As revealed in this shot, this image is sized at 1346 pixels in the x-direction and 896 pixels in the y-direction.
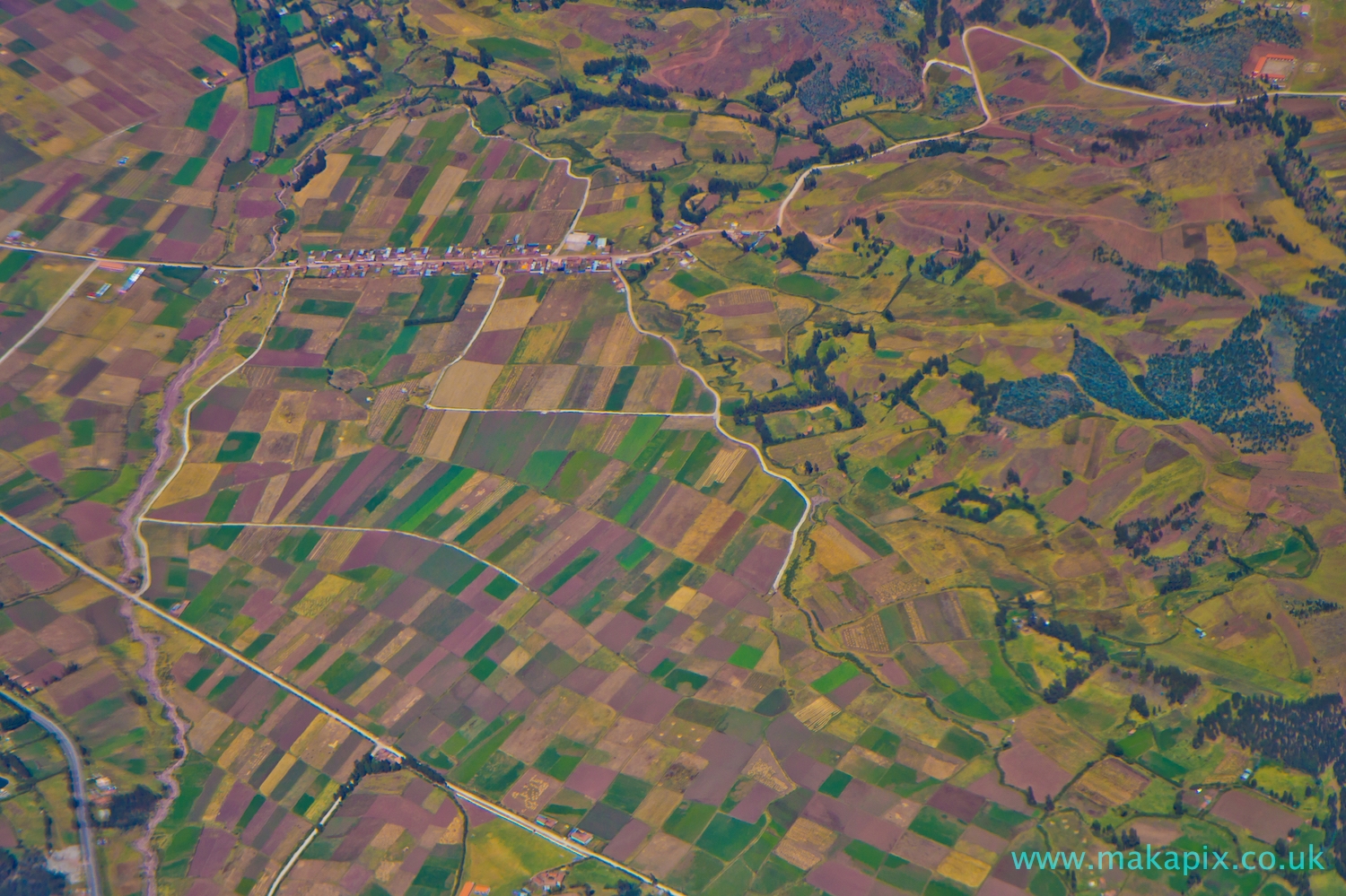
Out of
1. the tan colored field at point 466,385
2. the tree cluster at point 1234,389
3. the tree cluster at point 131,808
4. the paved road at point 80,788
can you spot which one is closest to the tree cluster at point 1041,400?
the tree cluster at point 1234,389

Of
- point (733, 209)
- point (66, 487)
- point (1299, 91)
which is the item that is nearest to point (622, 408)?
point (733, 209)

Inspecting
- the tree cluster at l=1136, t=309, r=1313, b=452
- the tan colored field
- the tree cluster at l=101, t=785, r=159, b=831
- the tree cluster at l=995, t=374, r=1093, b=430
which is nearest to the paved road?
the tree cluster at l=101, t=785, r=159, b=831

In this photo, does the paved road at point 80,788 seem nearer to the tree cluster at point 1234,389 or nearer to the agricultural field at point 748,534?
the agricultural field at point 748,534

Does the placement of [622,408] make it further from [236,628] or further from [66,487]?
[66,487]

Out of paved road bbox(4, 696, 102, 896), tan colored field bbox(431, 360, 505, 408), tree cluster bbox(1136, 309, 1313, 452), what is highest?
tree cluster bbox(1136, 309, 1313, 452)

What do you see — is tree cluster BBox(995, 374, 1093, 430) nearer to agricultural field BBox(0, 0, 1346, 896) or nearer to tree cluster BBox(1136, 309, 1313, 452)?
agricultural field BBox(0, 0, 1346, 896)

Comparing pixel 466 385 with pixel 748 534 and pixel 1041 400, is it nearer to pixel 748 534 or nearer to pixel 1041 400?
pixel 748 534

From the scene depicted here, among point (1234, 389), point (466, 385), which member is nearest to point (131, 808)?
point (466, 385)

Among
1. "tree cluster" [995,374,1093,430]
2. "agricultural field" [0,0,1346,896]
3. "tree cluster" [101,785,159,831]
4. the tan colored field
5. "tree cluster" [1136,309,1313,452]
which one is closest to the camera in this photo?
"agricultural field" [0,0,1346,896]

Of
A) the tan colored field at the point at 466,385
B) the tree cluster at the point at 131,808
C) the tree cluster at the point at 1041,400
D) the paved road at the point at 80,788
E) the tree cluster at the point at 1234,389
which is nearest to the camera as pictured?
the paved road at the point at 80,788
